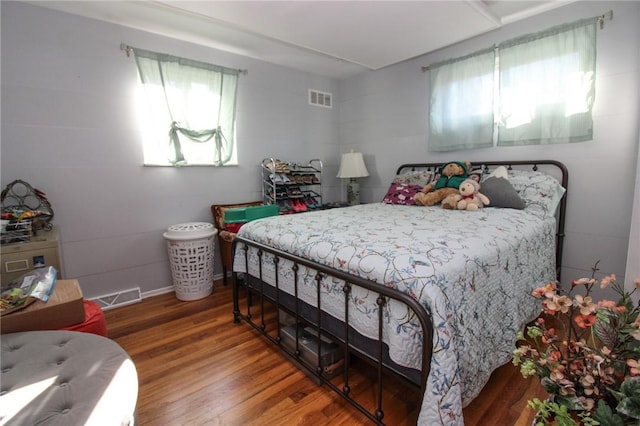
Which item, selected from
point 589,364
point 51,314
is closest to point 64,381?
point 51,314

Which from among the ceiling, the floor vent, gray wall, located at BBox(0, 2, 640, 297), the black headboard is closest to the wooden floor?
the floor vent

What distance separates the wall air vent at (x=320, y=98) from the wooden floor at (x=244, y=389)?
2.94 meters

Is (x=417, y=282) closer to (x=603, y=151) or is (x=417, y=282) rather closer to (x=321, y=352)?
(x=321, y=352)

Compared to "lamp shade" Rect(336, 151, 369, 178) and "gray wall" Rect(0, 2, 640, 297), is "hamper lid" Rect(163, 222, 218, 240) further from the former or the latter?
"lamp shade" Rect(336, 151, 369, 178)

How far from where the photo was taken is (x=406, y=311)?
3.77 ft

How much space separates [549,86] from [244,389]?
10.2 ft

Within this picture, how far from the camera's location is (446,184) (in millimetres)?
2729

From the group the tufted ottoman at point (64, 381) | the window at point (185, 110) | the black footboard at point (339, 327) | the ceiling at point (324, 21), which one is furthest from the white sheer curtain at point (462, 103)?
the tufted ottoman at point (64, 381)

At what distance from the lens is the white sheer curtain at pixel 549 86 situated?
2.28 meters

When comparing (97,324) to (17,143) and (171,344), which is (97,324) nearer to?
(171,344)

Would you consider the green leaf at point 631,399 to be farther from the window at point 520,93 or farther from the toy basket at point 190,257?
the toy basket at point 190,257

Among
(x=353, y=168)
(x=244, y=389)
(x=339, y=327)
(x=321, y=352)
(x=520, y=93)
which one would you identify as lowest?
(x=244, y=389)

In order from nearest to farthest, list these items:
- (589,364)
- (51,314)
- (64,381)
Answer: (589,364)
(64,381)
(51,314)

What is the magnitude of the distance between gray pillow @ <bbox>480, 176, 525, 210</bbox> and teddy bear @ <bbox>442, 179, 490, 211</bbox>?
43mm
